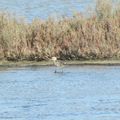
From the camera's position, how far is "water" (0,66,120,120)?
12945 mm

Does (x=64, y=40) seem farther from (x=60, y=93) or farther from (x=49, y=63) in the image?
(x=60, y=93)

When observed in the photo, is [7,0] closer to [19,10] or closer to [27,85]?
[19,10]

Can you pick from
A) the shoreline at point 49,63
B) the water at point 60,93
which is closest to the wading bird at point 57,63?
the water at point 60,93

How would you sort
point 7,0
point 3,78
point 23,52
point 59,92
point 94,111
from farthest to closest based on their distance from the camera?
point 7,0
point 23,52
point 3,78
point 59,92
point 94,111

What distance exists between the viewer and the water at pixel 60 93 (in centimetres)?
1295

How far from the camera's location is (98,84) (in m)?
15.7

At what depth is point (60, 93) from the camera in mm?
14852

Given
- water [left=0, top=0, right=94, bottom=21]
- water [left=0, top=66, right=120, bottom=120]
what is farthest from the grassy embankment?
water [left=0, top=0, right=94, bottom=21]

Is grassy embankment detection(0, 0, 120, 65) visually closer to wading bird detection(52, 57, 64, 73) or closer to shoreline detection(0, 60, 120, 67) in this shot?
shoreline detection(0, 60, 120, 67)

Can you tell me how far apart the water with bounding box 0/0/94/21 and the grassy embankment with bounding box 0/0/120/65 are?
558 cm

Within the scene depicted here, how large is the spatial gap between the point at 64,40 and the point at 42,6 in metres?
11.5

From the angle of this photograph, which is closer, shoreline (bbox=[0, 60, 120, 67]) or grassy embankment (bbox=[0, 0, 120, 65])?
shoreline (bbox=[0, 60, 120, 67])

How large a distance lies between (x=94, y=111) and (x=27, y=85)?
118 inches

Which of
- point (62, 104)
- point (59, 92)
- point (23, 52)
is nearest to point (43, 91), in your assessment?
point (59, 92)
